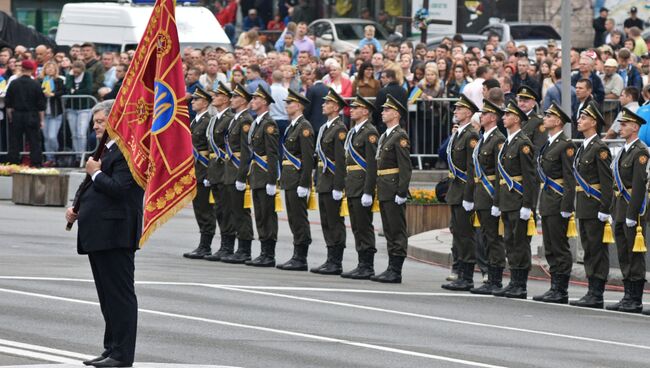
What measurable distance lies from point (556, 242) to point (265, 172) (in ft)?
12.3

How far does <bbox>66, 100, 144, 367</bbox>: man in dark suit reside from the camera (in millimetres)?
11977

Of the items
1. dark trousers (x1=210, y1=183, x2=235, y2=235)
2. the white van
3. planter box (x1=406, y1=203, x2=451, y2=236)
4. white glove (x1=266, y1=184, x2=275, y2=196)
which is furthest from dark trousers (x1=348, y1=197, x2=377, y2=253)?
the white van

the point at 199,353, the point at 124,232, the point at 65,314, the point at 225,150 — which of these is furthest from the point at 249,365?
the point at 225,150

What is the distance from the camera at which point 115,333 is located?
1205cm

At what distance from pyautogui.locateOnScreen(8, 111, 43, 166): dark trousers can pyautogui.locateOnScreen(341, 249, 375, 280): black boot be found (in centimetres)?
1004

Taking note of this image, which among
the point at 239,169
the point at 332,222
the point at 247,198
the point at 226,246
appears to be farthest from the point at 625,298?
the point at 226,246

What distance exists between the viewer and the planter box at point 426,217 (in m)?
22.6

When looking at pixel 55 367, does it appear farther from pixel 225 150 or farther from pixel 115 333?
pixel 225 150

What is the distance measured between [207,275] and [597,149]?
435 cm

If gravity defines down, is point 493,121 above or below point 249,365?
above

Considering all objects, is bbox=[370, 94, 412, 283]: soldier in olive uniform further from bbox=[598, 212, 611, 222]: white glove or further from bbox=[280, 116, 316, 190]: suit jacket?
bbox=[598, 212, 611, 222]: white glove

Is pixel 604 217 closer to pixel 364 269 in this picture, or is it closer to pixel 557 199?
pixel 557 199

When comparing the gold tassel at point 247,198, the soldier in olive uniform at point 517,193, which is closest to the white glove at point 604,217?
the soldier in olive uniform at point 517,193

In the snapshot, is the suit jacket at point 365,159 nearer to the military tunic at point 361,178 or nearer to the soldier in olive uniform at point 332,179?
the military tunic at point 361,178
